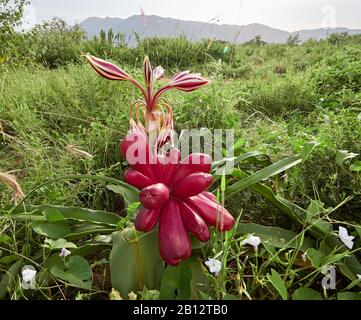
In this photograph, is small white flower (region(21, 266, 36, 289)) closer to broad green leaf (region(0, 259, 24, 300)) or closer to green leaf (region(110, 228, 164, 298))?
broad green leaf (region(0, 259, 24, 300))

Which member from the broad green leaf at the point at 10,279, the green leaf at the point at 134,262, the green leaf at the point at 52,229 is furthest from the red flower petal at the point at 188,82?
the broad green leaf at the point at 10,279

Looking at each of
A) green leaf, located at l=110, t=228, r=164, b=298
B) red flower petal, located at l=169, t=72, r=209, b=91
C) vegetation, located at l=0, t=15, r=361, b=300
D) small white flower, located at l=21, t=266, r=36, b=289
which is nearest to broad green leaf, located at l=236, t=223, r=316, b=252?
vegetation, located at l=0, t=15, r=361, b=300

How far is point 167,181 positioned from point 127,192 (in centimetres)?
18

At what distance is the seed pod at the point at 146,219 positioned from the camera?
0.83 m

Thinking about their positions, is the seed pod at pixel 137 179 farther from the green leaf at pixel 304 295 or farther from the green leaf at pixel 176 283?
the green leaf at pixel 304 295

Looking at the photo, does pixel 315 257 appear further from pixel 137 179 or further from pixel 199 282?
pixel 137 179

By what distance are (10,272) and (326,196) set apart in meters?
0.84

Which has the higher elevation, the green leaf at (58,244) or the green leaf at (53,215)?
the green leaf at (53,215)

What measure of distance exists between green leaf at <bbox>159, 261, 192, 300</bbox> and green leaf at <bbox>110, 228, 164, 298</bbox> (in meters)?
0.03

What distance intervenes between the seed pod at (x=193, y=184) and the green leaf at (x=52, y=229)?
320mm

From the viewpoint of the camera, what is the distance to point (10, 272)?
3.09 ft

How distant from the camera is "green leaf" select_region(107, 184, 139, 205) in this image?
102 centimetres

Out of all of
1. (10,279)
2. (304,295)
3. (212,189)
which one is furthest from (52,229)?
(304,295)
